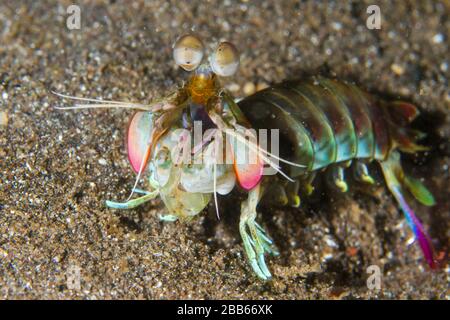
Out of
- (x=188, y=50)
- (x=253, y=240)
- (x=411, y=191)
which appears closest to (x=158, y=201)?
(x=253, y=240)

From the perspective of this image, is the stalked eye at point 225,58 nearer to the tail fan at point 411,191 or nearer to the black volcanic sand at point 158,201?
the black volcanic sand at point 158,201

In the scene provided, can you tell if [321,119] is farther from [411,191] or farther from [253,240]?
[411,191]

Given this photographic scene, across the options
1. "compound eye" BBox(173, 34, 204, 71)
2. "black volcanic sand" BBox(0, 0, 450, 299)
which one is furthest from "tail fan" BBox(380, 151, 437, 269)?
"compound eye" BBox(173, 34, 204, 71)

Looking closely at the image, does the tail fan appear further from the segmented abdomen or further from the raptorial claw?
the raptorial claw

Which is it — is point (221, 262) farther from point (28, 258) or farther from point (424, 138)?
point (424, 138)
